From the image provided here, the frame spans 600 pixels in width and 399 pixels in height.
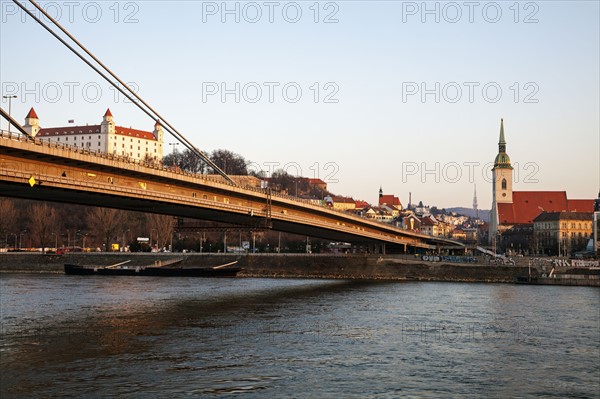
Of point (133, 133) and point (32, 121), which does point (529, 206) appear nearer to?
point (133, 133)

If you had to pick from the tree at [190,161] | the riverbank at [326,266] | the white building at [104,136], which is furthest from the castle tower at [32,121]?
the riverbank at [326,266]

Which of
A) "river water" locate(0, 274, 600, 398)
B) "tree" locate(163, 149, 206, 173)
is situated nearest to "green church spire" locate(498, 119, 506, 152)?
"tree" locate(163, 149, 206, 173)

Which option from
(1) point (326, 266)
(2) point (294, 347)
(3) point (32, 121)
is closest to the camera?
(2) point (294, 347)

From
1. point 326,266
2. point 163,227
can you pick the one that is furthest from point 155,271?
point 163,227

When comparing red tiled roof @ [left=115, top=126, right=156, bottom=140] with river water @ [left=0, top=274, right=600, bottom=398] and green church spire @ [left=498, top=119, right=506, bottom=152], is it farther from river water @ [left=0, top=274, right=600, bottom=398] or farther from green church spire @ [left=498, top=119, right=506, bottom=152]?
river water @ [left=0, top=274, right=600, bottom=398]

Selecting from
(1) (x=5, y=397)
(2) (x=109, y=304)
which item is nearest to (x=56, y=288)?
(2) (x=109, y=304)

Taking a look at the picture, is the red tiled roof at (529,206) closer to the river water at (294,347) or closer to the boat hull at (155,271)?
the boat hull at (155,271)

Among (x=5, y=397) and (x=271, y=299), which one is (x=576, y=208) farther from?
(x=5, y=397)

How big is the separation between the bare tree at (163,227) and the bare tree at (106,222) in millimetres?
6037

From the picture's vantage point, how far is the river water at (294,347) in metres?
23.3

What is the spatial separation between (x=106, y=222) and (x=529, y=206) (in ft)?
332

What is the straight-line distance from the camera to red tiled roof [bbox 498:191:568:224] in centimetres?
16838

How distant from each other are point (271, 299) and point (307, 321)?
13.7 metres

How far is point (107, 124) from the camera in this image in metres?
184
